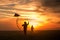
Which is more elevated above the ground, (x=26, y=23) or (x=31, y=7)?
(x=31, y=7)

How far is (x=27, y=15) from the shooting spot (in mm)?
29969

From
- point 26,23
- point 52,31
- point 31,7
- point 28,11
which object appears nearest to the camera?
point 26,23

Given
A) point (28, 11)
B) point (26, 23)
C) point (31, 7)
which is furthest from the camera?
point (28, 11)

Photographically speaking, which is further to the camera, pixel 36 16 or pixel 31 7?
pixel 36 16

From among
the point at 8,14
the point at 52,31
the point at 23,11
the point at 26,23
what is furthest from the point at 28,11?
the point at 52,31

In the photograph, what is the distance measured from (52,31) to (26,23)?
4008 centimetres

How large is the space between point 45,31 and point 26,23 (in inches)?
1603

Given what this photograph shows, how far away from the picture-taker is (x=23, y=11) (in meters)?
29.1

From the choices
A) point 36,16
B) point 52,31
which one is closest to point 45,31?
point 52,31

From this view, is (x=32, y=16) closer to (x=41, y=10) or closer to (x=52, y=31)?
(x=41, y=10)

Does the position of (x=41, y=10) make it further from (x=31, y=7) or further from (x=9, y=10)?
(x=9, y=10)

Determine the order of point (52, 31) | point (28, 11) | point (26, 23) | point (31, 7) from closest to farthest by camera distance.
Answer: point (26, 23)
point (31, 7)
point (28, 11)
point (52, 31)

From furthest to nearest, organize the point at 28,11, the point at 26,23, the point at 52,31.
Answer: the point at 52,31 → the point at 28,11 → the point at 26,23

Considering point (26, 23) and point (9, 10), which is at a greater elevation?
point (9, 10)
